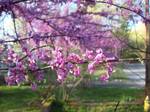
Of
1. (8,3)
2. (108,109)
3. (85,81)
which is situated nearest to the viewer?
(8,3)

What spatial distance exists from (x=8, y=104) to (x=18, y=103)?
0.30m

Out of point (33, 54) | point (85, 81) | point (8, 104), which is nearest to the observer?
point (33, 54)

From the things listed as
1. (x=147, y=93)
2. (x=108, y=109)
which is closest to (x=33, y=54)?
(x=108, y=109)

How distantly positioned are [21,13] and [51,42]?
0.36 m

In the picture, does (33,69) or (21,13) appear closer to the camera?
(33,69)

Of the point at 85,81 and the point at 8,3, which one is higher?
the point at 8,3

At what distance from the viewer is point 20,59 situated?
11.0 feet

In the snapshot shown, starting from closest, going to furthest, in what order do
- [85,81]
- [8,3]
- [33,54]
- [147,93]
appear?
[8,3] → [33,54] → [147,93] → [85,81]

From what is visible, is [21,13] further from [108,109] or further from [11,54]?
[108,109]

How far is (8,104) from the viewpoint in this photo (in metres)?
13.2

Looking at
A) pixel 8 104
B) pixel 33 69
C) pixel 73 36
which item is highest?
pixel 73 36

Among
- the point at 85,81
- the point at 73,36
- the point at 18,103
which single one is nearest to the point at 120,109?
the point at 18,103

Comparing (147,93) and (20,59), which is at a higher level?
(20,59)

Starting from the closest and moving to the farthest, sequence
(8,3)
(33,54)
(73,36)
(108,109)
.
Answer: (8,3) → (33,54) → (73,36) → (108,109)
